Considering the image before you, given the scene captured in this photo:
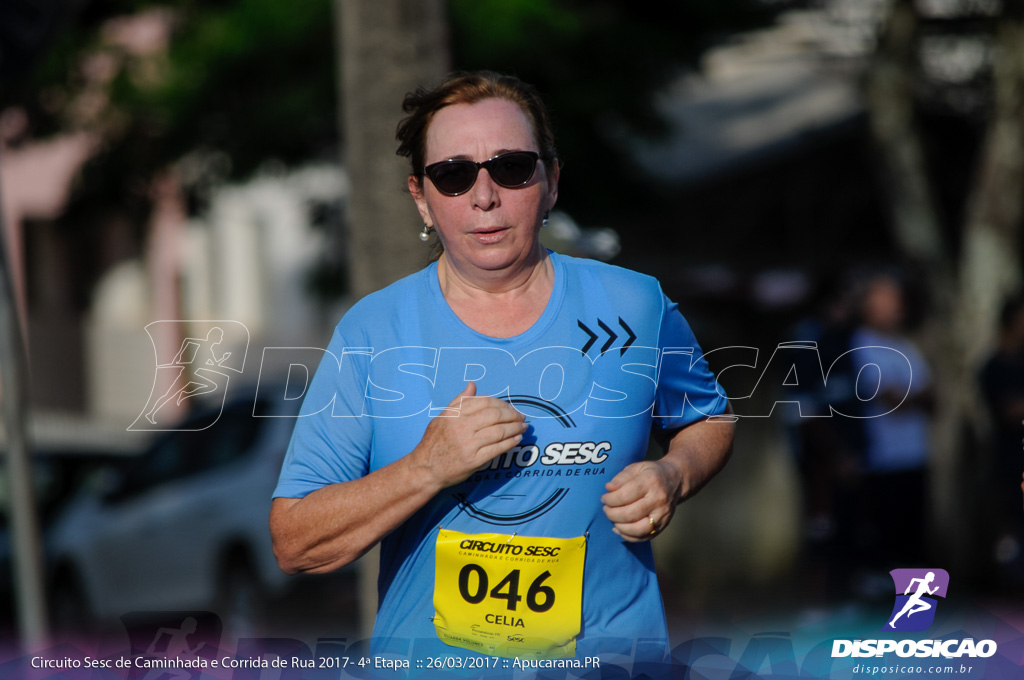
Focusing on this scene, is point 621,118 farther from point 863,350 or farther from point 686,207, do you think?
point 686,207

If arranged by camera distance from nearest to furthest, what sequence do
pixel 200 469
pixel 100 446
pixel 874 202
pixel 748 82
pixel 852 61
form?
pixel 200 469 → pixel 100 446 → pixel 852 61 → pixel 874 202 → pixel 748 82

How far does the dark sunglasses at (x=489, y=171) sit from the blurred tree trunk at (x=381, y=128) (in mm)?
2147

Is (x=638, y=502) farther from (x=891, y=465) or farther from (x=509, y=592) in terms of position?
(x=891, y=465)

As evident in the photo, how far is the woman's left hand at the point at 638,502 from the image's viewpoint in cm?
227

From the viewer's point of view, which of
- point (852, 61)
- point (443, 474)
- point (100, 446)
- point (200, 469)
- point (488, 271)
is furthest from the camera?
point (852, 61)

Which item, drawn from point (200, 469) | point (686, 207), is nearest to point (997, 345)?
point (200, 469)

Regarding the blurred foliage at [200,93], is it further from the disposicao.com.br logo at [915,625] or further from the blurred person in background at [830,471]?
the disposicao.com.br logo at [915,625]

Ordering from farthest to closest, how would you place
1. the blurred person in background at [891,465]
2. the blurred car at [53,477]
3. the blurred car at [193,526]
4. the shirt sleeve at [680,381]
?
1. the blurred car at [53,477]
2. the blurred car at [193,526]
3. the blurred person in background at [891,465]
4. the shirt sleeve at [680,381]

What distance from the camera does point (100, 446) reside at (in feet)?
36.9

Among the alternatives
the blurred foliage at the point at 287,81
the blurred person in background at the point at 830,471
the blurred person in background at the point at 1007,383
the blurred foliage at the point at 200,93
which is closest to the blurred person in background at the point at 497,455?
the blurred person in background at the point at 1007,383

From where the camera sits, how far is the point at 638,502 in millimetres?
2279

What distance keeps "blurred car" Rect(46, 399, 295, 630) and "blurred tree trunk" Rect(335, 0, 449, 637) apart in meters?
3.25

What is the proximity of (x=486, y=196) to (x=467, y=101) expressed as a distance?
198 mm

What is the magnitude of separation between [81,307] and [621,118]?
1302 cm
